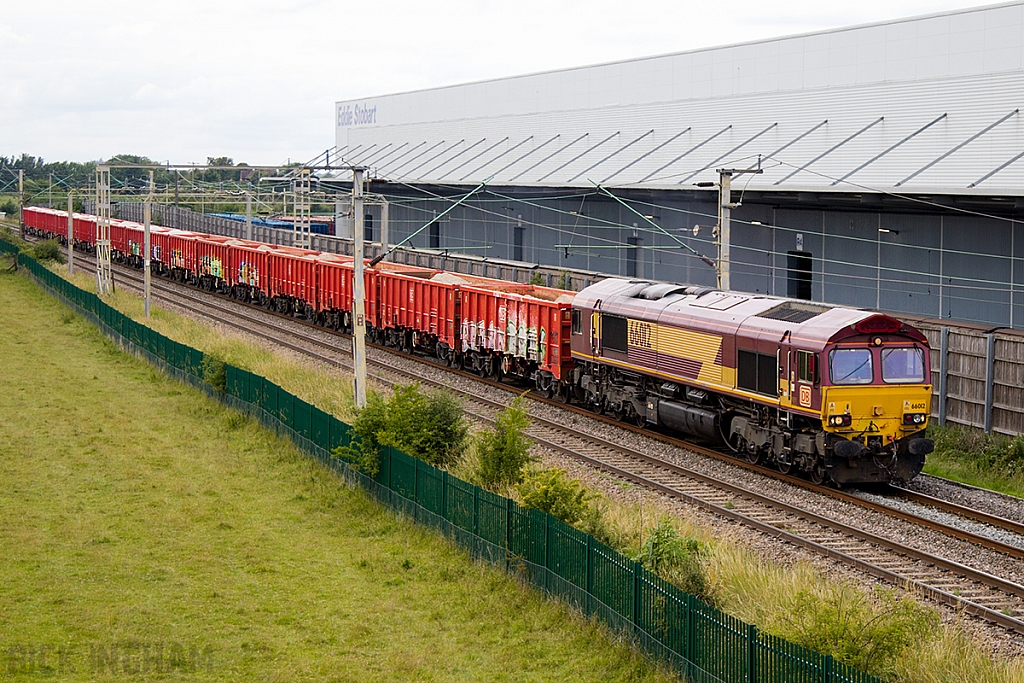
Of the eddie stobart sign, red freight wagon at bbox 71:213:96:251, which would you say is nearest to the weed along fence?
the eddie stobart sign

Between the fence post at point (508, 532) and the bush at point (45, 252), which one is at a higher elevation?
the bush at point (45, 252)

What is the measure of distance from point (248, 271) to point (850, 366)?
43.3 m

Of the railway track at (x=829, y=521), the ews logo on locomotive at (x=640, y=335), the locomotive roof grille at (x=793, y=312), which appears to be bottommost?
the railway track at (x=829, y=521)

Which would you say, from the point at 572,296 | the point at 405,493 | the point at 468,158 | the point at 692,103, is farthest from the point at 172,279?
the point at 405,493

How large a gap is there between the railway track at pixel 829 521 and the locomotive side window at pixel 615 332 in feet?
6.60

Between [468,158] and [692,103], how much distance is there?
68.6 feet

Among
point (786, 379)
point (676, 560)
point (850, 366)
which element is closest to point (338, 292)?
point (786, 379)

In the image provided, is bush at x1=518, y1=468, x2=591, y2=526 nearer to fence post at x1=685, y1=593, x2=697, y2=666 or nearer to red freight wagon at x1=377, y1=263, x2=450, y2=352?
fence post at x1=685, y1=593, x2=697, y2=666

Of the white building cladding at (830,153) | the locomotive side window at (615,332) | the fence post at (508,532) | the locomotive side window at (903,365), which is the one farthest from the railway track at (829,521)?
the white building cladding at (830,153)

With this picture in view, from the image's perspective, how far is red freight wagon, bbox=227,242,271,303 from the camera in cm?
5788

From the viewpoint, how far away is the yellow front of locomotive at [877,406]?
21.4 m

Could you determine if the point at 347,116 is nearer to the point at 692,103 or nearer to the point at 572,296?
the point at 692,103

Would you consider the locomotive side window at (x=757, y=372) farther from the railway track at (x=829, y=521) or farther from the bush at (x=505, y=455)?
the bush at (x=505, y=455)

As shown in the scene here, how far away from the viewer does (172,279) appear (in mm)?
75750
